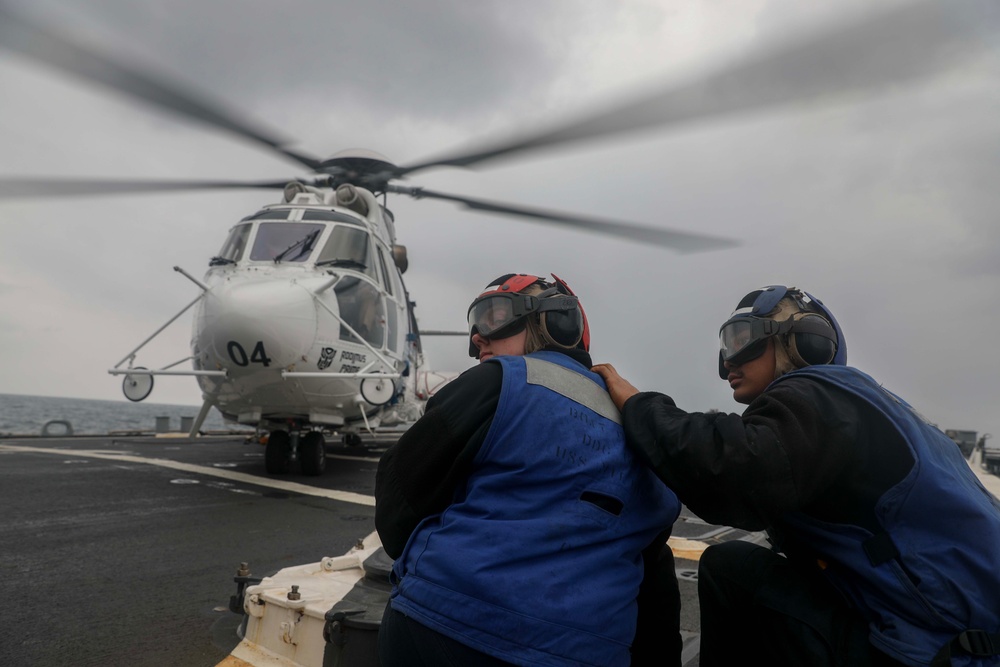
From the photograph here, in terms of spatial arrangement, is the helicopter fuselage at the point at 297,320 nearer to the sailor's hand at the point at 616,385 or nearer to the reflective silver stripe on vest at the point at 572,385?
the sailor's hand at the point at 616,385

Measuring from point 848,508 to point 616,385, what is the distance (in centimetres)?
69

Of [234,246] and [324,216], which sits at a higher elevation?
[324,216]

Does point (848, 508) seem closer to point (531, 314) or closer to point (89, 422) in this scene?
point (531, 314)

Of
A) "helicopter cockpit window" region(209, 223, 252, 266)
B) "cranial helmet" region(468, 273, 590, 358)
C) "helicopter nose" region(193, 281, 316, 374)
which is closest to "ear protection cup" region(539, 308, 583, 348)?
"cranial helmet" region(468, 273, 590, 358)

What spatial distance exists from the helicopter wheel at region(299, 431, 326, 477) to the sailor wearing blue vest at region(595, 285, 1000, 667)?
28.4ft

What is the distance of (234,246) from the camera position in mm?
9055

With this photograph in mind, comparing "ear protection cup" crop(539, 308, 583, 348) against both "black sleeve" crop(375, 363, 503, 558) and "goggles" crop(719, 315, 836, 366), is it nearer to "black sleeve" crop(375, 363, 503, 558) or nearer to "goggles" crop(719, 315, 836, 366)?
"black sleeve" crop(375, 363, 503, 558)

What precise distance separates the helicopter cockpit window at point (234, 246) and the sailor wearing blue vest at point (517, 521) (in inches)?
316

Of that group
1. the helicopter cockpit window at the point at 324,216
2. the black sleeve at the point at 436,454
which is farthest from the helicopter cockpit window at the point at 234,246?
the black sleeve at the point at 436,454


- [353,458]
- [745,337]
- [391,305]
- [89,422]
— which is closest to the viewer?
[745,337]

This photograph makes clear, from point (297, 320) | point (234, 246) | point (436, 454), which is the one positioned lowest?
point (436, 454)

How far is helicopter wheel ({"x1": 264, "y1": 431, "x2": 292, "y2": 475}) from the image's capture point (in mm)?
9727

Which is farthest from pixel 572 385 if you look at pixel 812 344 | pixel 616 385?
pixel 812 344

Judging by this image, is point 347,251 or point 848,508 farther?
point 347,251
